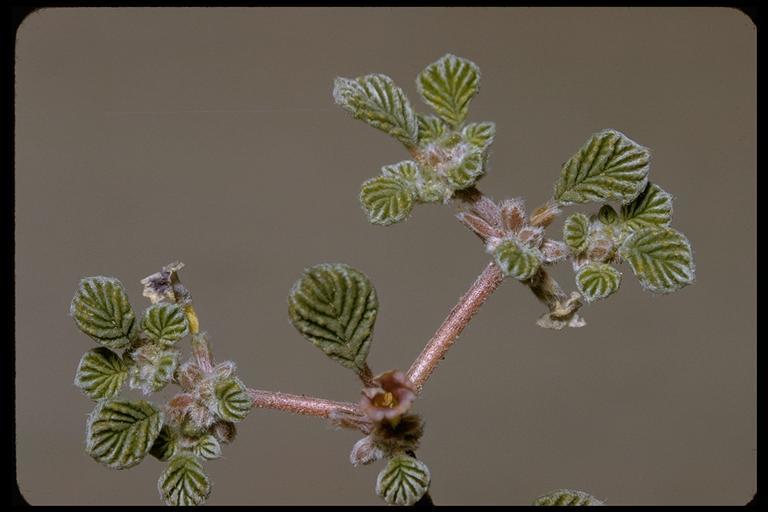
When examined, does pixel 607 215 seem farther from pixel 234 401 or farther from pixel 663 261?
pixel 234 401

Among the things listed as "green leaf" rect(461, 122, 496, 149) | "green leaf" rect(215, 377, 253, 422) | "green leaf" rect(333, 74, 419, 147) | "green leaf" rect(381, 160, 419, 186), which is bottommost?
"green leaf" rect(215, 377, 253, 422)

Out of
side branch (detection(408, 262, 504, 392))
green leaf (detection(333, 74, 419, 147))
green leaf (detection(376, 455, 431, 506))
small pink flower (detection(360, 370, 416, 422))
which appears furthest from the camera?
green leaf (detection(333, 74, 419, 147))

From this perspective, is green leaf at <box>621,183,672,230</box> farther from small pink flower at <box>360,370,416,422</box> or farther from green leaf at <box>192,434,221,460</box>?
green leaf at <box>192,434,221,460</box>

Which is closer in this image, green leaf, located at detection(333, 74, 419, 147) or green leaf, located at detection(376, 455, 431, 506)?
green leaf, located at detection(376, 455, 431, 506)

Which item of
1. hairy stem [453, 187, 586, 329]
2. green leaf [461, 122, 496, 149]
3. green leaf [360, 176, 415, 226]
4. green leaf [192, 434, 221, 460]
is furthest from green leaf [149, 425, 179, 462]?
green leaf [461, 122, 496, 149]

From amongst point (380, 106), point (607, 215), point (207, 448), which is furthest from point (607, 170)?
point (207, 448)
